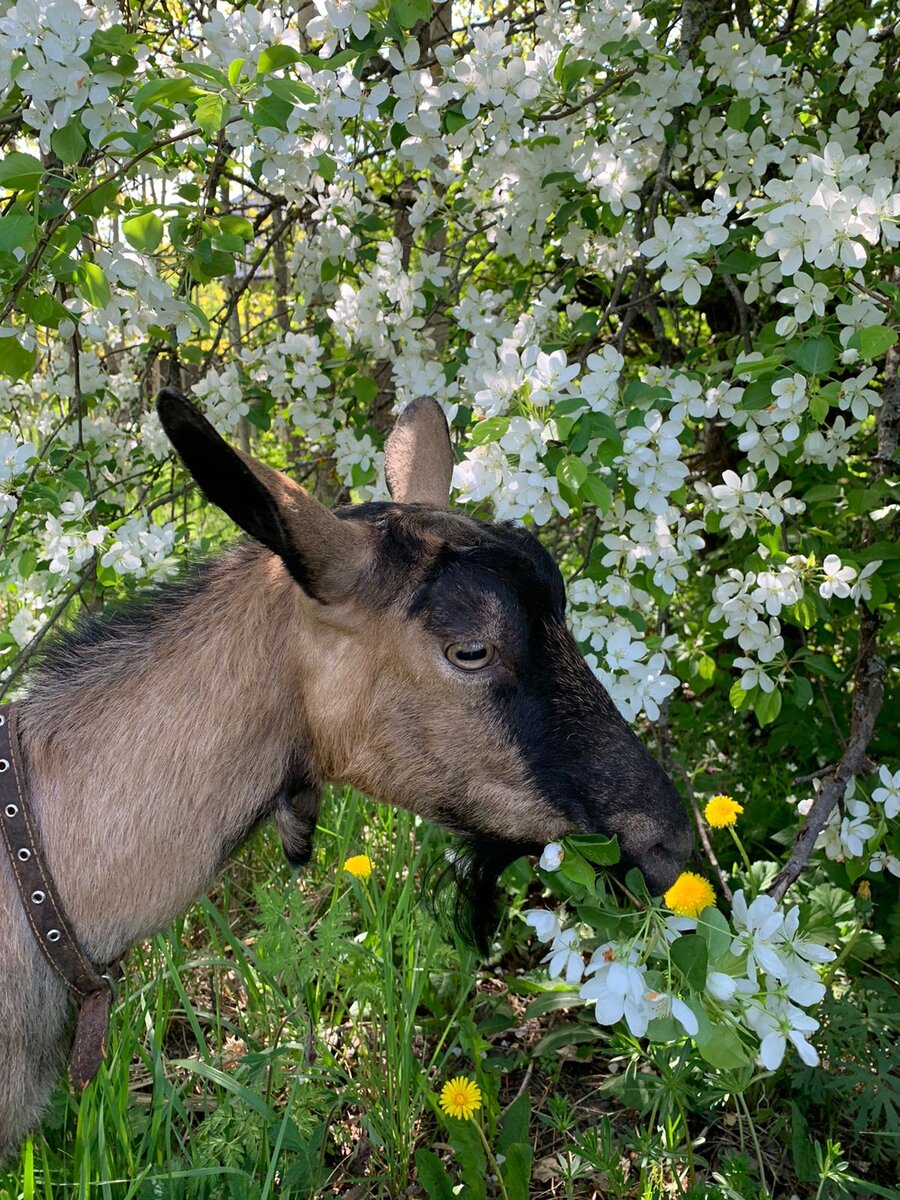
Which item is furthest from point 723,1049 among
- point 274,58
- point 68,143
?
point 68,143

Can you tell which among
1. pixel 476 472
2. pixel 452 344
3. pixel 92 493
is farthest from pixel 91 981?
pixel 452 344

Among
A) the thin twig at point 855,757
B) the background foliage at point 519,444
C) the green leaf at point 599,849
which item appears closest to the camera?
the green leaf at point 599,849

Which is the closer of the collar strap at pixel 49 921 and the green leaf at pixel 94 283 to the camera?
the collar strap at pixel 49 921

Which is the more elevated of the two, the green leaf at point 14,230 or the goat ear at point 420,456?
the green leaf at point 14,230

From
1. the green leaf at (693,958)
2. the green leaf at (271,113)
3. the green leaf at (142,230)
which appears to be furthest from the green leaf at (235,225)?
the green leaf at (693,958)

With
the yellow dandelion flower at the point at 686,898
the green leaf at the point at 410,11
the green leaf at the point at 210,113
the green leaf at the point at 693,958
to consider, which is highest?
the green leaf at the point at 410,11

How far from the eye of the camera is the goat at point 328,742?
198 cm

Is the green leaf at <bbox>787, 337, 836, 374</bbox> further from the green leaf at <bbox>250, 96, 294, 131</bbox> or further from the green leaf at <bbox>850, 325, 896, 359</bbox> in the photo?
the green leaf at <bbox>250, 96, 294, 131</bbox>

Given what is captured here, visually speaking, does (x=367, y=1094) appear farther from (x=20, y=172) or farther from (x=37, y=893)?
(x=20, y=172)

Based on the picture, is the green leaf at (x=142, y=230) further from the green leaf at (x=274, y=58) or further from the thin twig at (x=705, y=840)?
the thin twig at (x=705, y=840)

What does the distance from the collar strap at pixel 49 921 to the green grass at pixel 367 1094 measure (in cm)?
37

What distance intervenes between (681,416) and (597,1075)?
6.61 ft

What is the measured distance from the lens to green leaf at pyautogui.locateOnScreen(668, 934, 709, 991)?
167cm

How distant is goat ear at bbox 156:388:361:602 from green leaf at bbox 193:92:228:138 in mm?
623
